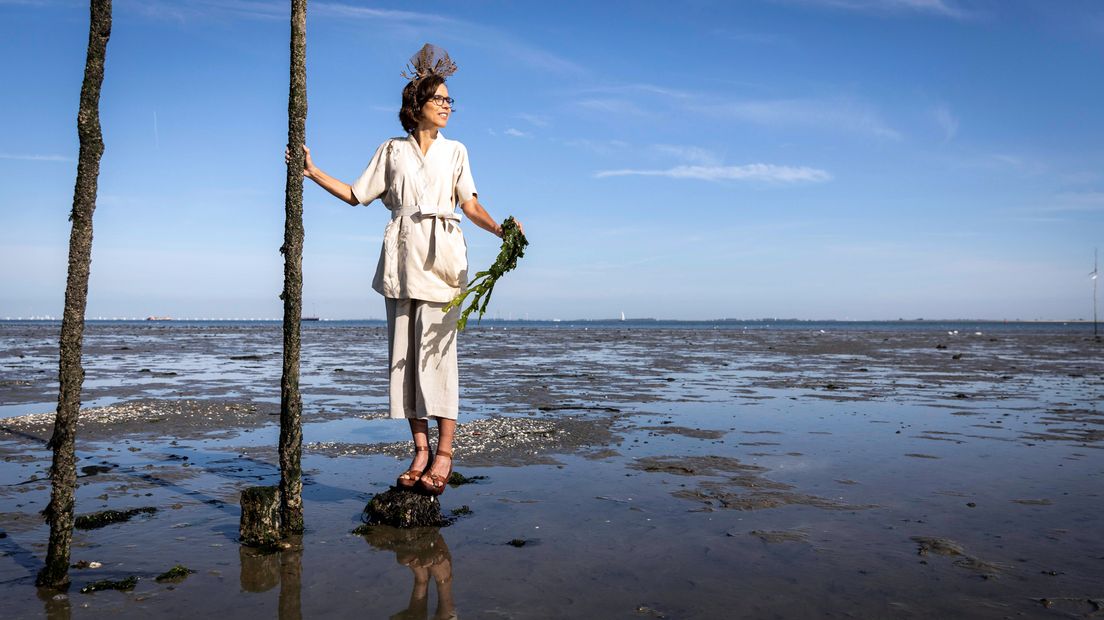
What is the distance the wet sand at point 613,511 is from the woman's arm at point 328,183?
1984 mm

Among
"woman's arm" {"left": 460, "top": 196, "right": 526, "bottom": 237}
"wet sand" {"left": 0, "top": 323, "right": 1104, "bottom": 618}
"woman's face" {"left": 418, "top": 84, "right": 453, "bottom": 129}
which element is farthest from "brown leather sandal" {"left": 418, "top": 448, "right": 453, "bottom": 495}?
"woman's face" {"left": 418, "top": 84, "right": 453, "bottom": 129}

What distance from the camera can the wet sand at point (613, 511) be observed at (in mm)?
3188

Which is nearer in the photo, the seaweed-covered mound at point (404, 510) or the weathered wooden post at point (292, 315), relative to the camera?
the weathered wooden post at point (292, 315)

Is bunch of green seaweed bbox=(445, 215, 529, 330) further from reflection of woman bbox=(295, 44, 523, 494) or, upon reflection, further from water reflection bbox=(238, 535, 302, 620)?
water reflection bbox=(238, 535, 302, 620)

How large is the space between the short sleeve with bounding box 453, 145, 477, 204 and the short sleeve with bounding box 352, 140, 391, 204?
1.52ft

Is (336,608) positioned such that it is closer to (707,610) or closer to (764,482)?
(707,610)

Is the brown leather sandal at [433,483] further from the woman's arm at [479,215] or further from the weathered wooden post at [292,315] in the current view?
the woman's arm at [479,215]

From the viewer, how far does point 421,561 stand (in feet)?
12.1

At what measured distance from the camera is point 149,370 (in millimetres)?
16797

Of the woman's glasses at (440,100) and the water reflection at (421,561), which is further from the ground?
the woman's glasses at (440,100)

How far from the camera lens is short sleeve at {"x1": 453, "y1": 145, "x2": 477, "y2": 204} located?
15.9 ft

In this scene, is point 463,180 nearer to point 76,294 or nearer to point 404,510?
point 404,510

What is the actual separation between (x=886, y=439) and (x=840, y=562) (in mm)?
4343

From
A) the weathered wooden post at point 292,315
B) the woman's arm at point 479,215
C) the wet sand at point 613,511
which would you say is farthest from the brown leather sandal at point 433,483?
the woman's arm at point 479,215
